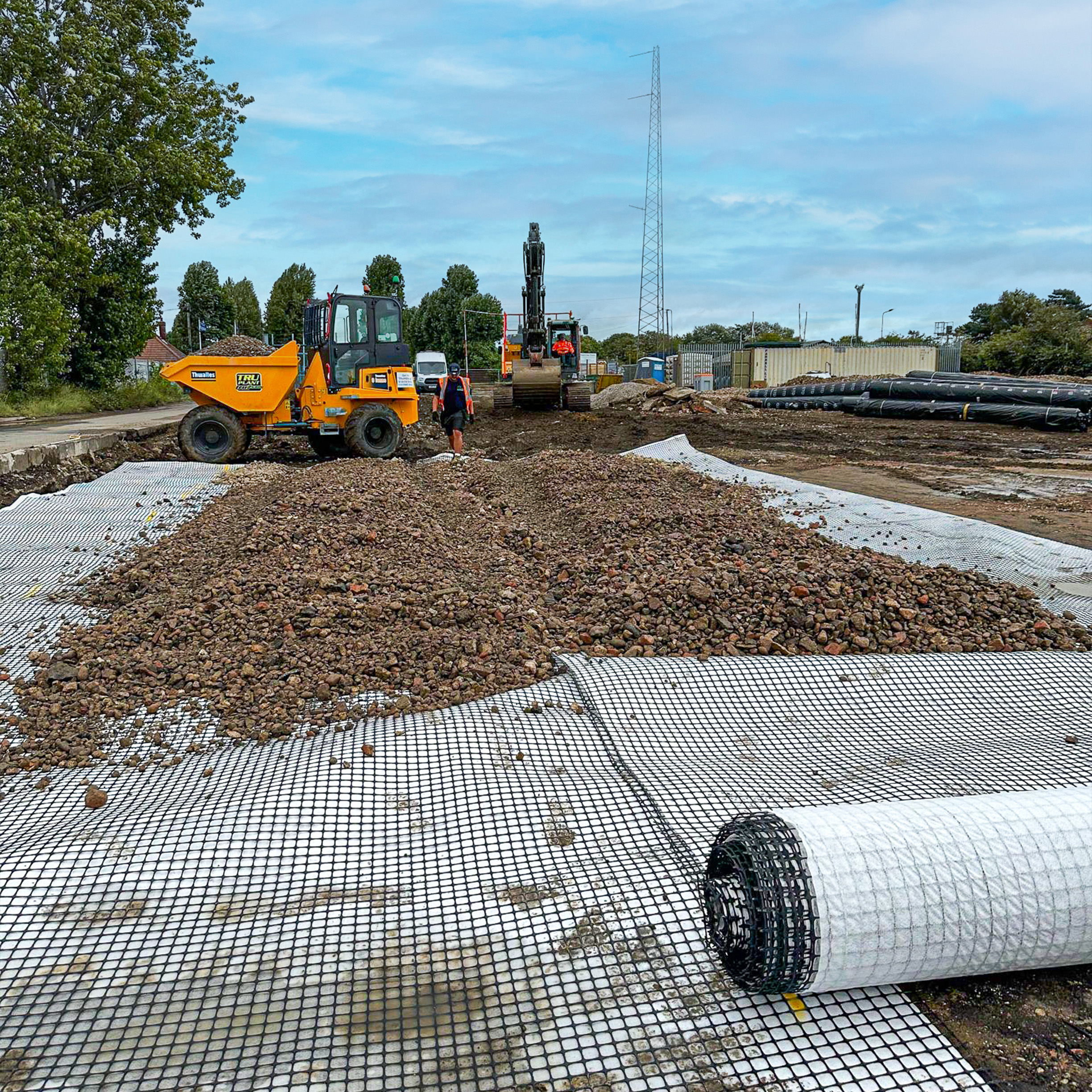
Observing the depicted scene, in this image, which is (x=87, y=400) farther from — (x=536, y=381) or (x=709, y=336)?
(x=709, y=336)

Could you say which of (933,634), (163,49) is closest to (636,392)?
(163,49)

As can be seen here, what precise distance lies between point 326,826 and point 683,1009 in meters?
1.24

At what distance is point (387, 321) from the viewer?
11.7 m

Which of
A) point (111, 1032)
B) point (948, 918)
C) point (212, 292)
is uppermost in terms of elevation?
point (212, 292)

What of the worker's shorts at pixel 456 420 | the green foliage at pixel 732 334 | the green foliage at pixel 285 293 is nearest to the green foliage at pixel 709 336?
the green foliage at pixel 732 334

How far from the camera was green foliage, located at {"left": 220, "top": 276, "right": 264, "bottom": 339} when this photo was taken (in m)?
54.8

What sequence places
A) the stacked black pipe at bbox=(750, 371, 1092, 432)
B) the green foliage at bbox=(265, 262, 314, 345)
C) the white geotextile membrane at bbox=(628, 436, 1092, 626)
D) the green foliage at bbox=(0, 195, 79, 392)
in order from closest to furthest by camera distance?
the white geotextile membrane at bbox=(628, 436, 1092, 626), the stacked black pipe at bbox=(750, 371, 1092, 432), the green foliage at bbox=(0, 195, 79, 392), the green foliage at bbox=(265, 262, 314, 345)

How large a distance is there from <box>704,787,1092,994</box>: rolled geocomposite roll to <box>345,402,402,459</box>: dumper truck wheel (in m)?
10.2

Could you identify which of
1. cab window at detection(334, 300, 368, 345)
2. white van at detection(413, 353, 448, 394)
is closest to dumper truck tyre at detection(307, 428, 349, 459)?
cab window at detection(334, 300, 368, 345)

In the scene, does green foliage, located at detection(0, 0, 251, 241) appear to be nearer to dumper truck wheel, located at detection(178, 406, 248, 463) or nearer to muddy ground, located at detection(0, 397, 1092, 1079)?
muddy ground, located at detection(0, 397, 1092, 1079)

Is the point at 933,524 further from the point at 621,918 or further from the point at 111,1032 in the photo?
the point at 111,1032

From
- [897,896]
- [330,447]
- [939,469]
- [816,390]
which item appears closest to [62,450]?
[330,447]

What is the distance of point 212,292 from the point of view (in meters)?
54.2

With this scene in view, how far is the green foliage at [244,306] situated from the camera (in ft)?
180
